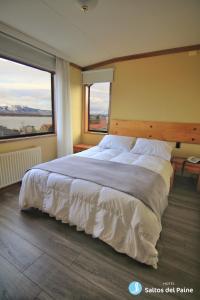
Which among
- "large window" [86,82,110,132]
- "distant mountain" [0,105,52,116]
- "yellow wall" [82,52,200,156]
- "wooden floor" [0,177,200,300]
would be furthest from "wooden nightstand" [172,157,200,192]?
"distant mountain" [0,105,52,116]

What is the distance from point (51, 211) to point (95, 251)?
66cm

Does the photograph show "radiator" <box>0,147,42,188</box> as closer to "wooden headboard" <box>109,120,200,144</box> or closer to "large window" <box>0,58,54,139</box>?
"large window" <box>0,58,54,139</box>

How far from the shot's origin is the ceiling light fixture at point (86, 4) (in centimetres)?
175

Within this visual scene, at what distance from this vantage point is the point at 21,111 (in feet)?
9.52

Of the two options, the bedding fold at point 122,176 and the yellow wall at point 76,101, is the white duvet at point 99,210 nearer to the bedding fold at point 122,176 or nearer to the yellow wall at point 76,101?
the bedding fold at point 122,176

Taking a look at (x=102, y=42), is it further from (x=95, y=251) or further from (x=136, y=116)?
(x=95, y=251)

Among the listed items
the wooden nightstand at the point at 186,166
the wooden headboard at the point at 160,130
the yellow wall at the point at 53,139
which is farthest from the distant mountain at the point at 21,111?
the wooden nightstand at the point at 186,166

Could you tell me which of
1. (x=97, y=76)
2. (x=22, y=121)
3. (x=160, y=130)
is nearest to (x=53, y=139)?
(x=22, y=121)

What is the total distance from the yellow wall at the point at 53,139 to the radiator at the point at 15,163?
0.39ft

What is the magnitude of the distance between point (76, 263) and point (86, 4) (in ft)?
8.40

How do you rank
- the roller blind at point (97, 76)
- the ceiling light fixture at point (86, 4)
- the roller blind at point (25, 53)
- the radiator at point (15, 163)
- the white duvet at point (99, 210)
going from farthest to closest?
the roller blind at point (97, 76) < the radiator at point (15, 163) < the roller blind at point (25, 53) < the ceiling light fixture at point (86, 4) < the white duvet at point (99, 210)

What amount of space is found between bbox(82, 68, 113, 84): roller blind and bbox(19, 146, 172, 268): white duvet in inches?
92.3

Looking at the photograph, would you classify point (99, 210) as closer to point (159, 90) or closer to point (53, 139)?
point (53, 139)

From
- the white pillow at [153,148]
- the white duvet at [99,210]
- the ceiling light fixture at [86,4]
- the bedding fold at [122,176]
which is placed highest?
the ceiling light fixture at [86,4]
